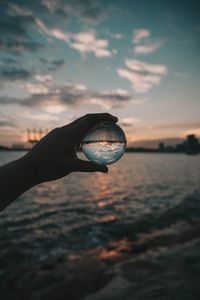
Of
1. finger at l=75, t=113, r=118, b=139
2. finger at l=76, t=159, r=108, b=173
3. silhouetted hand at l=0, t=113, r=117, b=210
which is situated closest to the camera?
silhouetted hand at l=0, t=113, r=117, b=210

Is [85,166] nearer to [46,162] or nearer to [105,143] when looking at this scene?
[46,162]

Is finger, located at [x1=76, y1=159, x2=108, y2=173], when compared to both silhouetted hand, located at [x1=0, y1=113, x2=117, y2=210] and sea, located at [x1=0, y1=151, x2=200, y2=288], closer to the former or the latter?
silhouetted hand, located at [x1=0, y1=113, x2=117, y2=210]

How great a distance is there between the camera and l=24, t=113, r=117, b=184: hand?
91.7 inches

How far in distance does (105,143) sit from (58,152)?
877 millimetres

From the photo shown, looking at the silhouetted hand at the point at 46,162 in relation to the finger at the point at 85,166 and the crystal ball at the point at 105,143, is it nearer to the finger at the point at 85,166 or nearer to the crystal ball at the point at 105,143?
the finger at the point at 85,166

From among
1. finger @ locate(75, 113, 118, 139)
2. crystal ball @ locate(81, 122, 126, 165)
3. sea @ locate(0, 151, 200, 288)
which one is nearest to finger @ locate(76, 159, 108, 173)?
finger @ locate(75, 113, 118, 139)

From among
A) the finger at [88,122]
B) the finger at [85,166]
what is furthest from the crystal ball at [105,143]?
the finger at [85,166]

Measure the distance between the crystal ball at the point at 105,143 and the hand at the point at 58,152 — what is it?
39 cm

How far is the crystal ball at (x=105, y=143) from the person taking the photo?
9.73ft

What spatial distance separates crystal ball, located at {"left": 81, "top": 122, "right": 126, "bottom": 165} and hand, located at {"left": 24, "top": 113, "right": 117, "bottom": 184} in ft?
1.27

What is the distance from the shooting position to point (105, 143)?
10.2 ft

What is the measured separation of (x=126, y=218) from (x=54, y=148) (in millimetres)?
12031

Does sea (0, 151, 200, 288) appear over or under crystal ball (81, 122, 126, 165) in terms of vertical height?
under

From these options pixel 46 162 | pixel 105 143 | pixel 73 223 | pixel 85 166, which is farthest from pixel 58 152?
pixel 73 223
